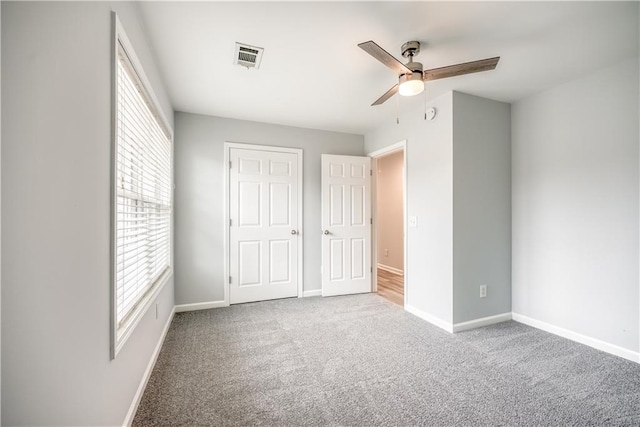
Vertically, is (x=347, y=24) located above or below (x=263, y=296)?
above

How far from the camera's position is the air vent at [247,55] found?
208 centimetres

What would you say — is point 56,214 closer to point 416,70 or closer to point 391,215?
point 416,70

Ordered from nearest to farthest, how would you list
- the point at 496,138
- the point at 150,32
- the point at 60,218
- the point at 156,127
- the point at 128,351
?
1. the point at 60,218
2. the point at 128,351
3. the point at 150,32
4. the point at 156,127
5. the point at 496,138

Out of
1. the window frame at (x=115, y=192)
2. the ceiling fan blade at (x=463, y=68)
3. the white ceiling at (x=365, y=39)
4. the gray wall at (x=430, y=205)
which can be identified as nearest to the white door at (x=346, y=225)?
the gray wall at (x=430, y=205)

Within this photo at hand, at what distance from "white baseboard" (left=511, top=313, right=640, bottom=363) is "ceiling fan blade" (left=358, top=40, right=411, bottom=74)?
280 centimetres

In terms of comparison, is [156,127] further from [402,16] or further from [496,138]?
[496,138]

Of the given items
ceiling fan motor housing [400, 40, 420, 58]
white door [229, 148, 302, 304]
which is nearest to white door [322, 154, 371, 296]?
white door [229, 148, 302, 304]

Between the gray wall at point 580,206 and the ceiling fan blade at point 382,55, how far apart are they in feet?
6.07

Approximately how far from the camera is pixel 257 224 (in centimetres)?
372

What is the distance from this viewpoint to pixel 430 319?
10.0 feet

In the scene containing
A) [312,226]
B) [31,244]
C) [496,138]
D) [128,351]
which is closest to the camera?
[31,244]

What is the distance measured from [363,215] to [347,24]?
8.87 ft

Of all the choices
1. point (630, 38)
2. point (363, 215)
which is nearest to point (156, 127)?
point (363, 215)

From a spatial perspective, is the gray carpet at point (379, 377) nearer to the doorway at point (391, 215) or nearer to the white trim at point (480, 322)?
the white trim at point (480, 322)
